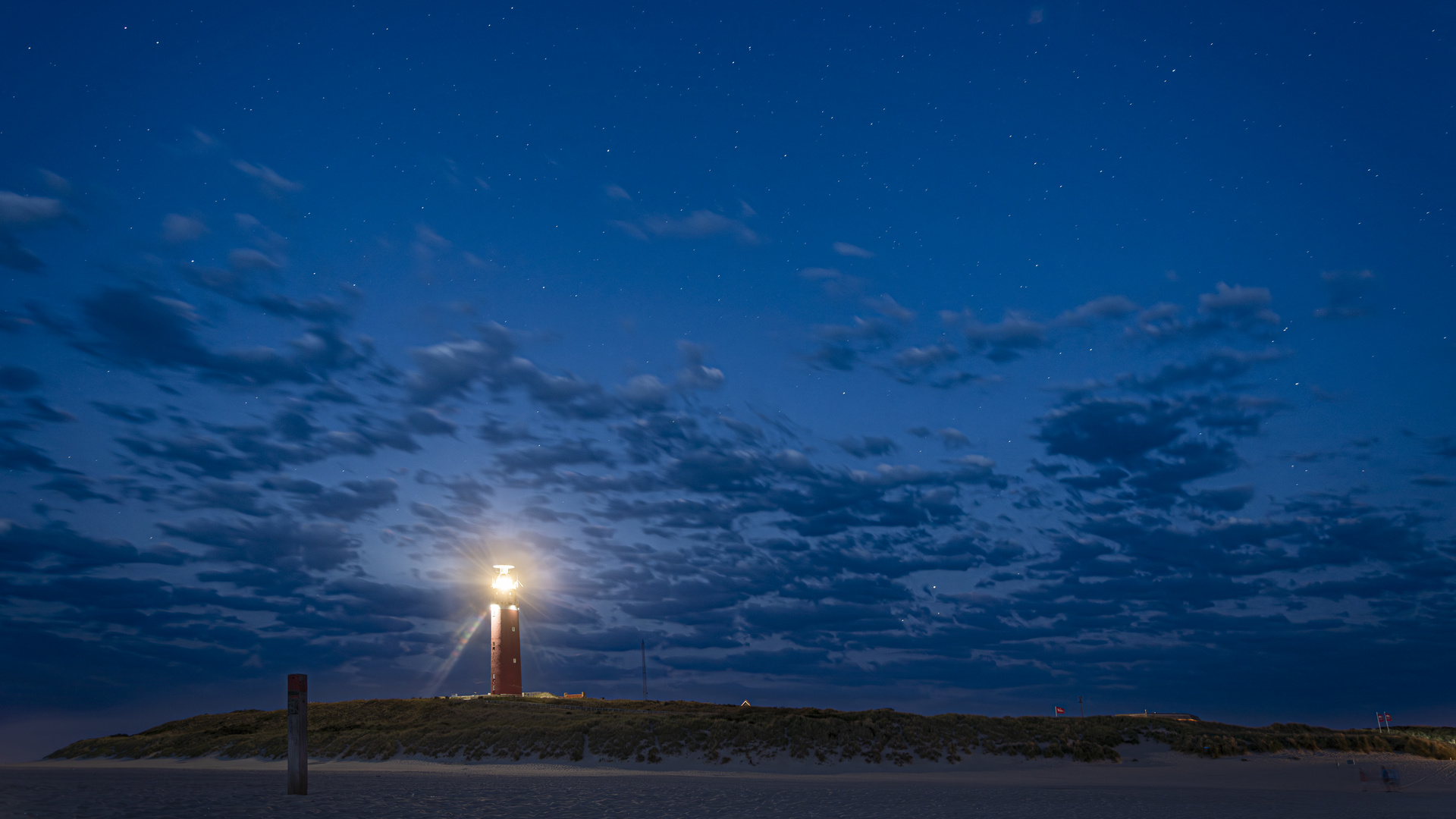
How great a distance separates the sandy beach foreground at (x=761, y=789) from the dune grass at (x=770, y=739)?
114 cm

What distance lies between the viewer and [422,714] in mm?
45000

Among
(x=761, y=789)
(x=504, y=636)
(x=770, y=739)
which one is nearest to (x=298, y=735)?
(x=761, y=789)

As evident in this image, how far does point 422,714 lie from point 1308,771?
3871 cm

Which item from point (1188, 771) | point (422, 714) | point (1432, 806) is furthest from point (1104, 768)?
point (422, 714)

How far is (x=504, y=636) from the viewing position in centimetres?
A: 7094

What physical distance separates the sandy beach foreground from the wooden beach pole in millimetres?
547

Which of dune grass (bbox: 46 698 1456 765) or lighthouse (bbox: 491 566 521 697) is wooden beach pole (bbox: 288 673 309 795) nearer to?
dune grass (bbox: 46 698 1456 765)

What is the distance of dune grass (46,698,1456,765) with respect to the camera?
31.5m

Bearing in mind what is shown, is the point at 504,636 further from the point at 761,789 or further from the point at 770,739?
the point at 761,789

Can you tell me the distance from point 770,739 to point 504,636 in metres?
44.3

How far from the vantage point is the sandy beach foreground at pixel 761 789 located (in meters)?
17.5

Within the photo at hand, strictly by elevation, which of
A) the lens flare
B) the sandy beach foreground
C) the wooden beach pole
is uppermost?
the lens flare

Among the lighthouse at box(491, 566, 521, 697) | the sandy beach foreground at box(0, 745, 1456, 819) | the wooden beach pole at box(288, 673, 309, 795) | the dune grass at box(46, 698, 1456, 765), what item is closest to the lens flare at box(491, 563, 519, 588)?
the lighthouse at box(491, 566, 521, 697)

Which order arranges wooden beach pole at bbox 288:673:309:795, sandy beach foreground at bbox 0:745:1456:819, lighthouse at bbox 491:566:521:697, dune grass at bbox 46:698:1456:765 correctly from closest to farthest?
sandy beach foreground at bbox 0:745:1456:819 → wooden beach pole at bbox 288:673:309:795 → dune grass at bbox 46:698:1456:765 → lighthouse at bbox 491:566:521:697
